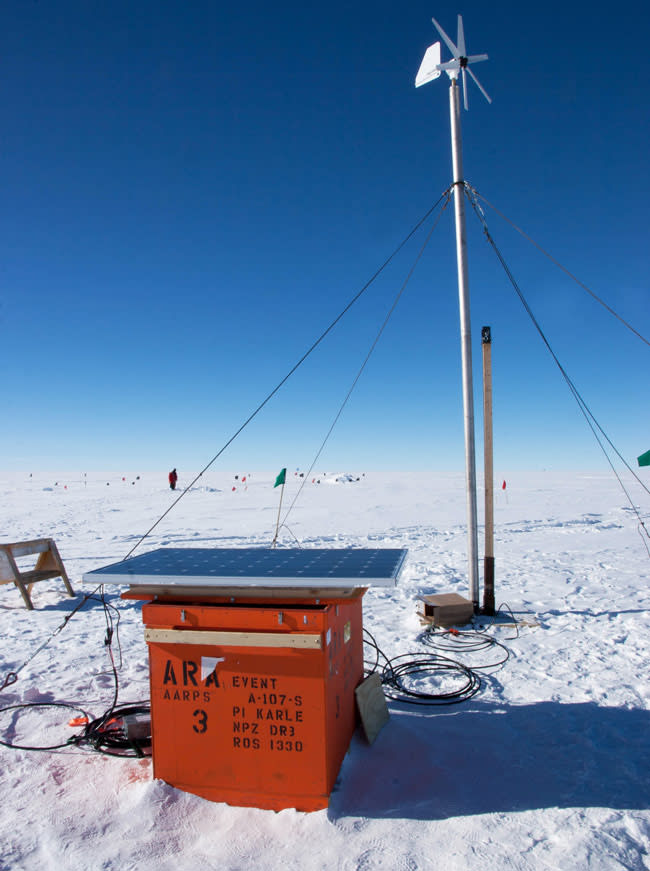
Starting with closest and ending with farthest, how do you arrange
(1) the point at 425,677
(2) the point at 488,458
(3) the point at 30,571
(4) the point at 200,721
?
(4) the point at 200,721, (1) the point at 425,677, (2) the point at 488,458, (3) the point at 30,571

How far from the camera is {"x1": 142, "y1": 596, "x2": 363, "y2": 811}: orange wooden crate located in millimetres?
3268

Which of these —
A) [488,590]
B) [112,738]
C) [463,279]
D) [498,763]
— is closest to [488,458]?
[488,590]

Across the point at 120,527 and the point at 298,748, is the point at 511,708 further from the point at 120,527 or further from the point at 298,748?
the point at 120,527

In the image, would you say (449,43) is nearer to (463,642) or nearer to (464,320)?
(464,320)

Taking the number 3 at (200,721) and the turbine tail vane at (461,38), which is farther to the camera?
the turbine tail vane at (461,38)

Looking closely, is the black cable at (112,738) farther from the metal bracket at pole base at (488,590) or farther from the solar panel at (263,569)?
the metal bracket at pole base at (488,590)

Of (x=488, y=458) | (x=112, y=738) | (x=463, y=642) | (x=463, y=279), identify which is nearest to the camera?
(x=112, y=738)

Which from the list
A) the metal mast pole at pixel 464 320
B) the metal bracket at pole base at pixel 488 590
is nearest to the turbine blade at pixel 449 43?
the metal mast pole at pixel 464 320

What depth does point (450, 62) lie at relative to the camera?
8219mm

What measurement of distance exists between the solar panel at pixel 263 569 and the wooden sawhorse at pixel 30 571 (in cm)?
485

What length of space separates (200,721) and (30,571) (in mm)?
7011

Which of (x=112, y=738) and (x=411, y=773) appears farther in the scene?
(x=112, y=738)

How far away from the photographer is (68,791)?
11.7 ft

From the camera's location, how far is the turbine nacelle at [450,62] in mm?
8186
